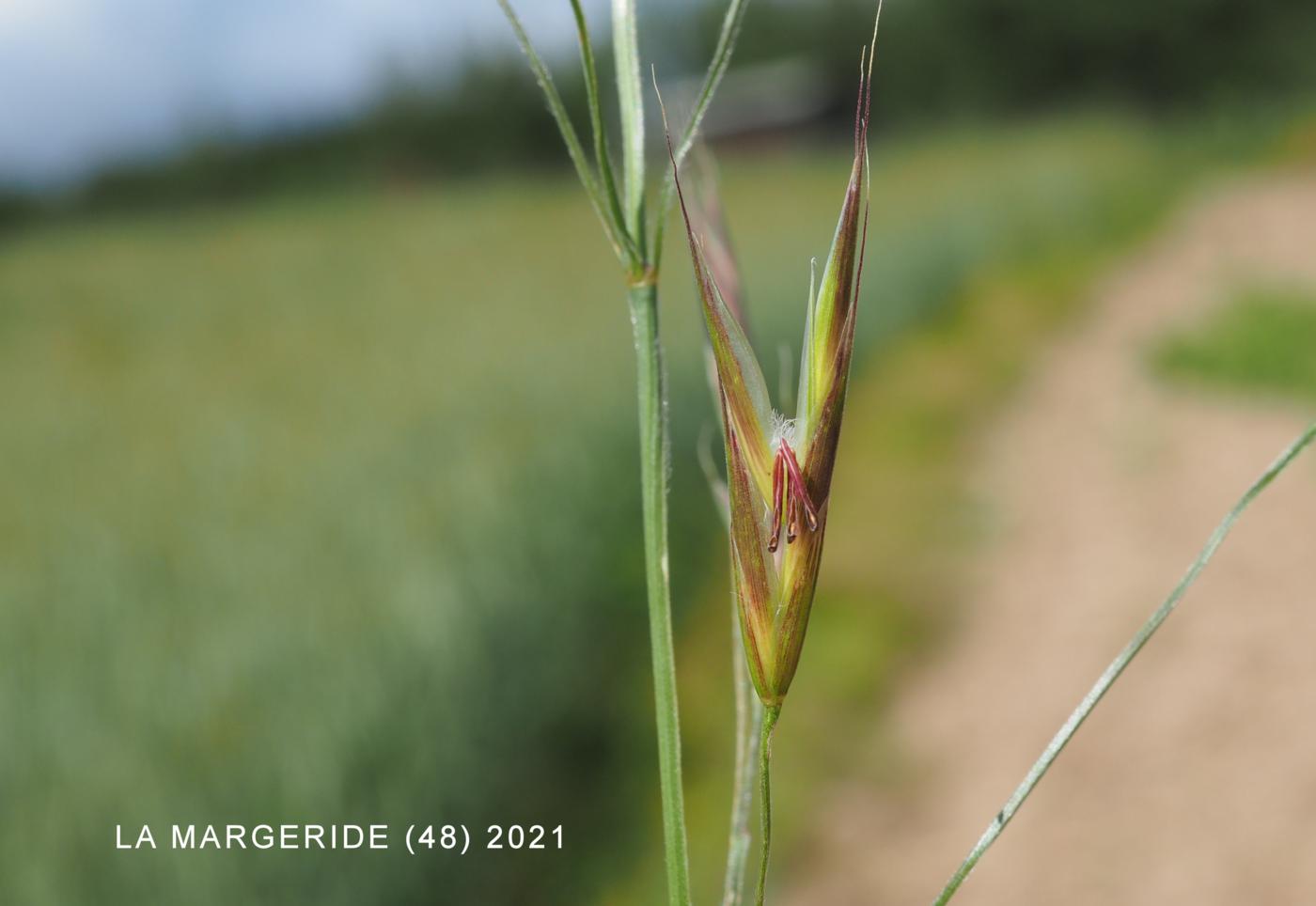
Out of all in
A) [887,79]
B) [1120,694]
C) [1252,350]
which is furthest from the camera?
[887,79]

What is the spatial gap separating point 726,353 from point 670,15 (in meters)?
16.9

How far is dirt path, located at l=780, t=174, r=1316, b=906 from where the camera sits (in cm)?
234

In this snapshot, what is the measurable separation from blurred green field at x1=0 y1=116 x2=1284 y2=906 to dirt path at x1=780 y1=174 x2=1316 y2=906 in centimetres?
23

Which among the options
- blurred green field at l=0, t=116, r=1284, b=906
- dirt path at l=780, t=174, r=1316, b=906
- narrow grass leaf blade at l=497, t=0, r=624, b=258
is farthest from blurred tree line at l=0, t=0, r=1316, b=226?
narrow grass leaf blade at l=497, t=0, r=624, b=258

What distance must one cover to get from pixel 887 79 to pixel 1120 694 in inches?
667

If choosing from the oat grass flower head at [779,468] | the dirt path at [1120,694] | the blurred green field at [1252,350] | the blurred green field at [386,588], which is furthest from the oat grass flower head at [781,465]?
the blurred green field at [1252,350]

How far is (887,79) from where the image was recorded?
59.8 ft

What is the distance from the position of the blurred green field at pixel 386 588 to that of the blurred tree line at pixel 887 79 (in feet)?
24.8

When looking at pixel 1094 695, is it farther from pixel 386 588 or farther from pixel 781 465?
pixel 386 588

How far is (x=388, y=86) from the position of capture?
20422 millimetres

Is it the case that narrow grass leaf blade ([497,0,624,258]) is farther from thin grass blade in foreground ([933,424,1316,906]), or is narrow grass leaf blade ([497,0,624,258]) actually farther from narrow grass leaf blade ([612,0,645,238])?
thin grass blade in foreground ([933,424,1316,906])

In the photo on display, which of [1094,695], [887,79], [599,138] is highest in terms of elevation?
[599,138]

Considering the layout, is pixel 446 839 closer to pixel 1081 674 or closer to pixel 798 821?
pixel 798 821

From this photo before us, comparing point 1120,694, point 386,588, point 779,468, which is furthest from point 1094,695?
point 1120,694
